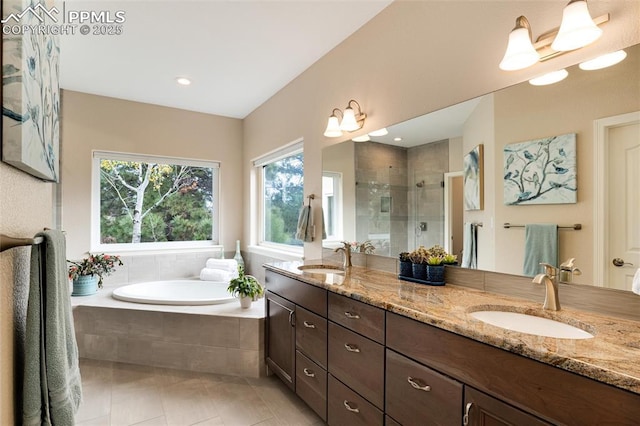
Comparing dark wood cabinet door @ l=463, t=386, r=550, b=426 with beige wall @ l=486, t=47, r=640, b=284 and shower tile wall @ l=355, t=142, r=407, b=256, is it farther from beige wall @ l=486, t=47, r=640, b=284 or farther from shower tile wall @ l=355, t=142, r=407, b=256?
shower tile wall @ l=355, t=142, r=407, b=256

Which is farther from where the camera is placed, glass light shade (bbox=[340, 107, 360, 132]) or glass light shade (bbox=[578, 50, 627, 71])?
glass light shade (bbox=[340, 107, 360, 132])

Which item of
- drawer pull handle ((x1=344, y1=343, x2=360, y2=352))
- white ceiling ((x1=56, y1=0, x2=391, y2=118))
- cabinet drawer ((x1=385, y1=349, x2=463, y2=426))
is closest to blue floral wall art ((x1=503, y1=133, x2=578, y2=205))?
cabinet drawer ((x1=385, y1=349, x2=463, y2=426))

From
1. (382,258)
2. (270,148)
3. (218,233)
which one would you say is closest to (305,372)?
(382,258)

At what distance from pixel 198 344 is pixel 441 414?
2.18 metres

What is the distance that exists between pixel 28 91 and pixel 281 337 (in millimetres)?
1968

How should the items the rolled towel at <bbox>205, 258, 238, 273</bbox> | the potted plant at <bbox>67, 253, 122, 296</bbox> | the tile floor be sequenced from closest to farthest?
the tile floor → the potted plant at <bbox>67, 253, 122, 296</bbox> → the rolled towel at <bbox>205, 258, 238, 273</bbox>

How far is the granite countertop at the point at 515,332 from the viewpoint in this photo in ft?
2.61

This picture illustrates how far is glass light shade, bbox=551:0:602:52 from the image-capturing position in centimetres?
115

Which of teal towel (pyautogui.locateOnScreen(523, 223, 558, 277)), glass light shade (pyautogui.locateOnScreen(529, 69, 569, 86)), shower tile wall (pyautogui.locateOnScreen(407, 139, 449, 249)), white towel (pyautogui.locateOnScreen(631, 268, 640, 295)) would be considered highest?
glass light shade (pyautogui.locateOnScreen(529, 69, 569, 86))

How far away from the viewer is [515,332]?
3.28 ft

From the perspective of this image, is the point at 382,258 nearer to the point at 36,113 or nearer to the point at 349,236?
the point at 349,236

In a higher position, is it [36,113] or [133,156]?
[133,156]

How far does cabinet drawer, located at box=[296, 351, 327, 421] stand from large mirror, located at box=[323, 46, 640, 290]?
0.86 meters

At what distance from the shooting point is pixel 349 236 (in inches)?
99.1
